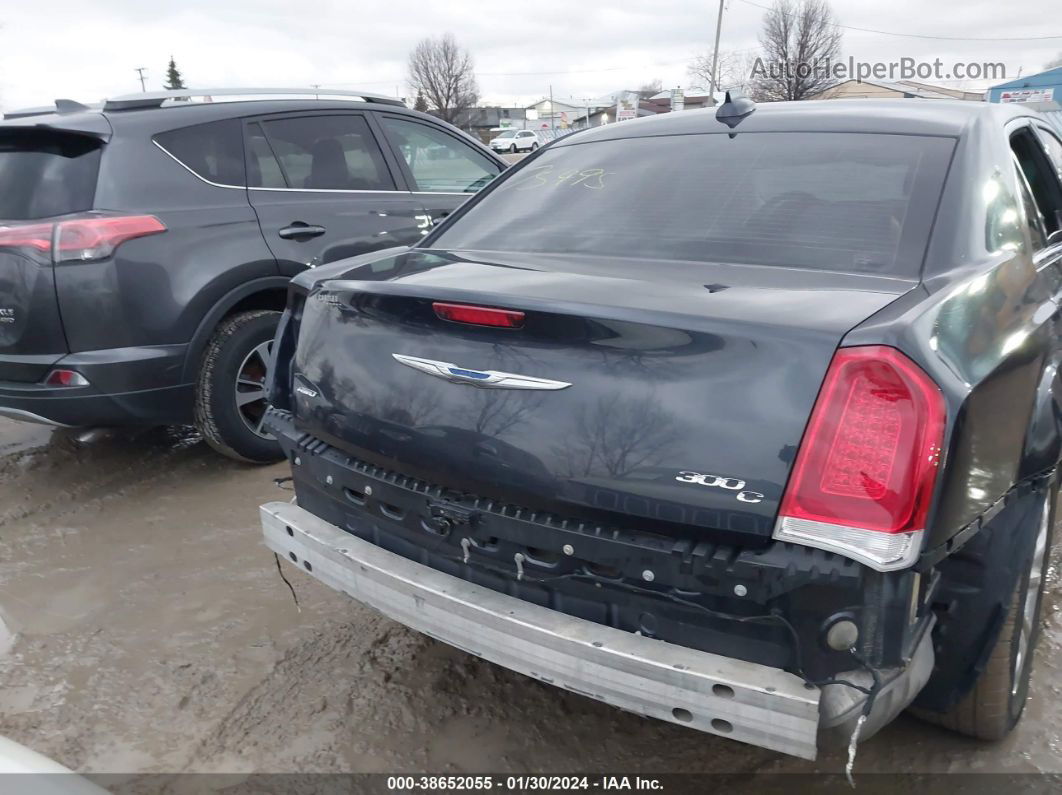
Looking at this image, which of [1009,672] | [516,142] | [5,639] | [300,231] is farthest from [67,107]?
[516,142]

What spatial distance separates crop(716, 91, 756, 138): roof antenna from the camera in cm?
272

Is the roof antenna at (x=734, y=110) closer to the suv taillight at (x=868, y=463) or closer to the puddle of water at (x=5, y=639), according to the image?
the suv taillight at (x=868, y=463)

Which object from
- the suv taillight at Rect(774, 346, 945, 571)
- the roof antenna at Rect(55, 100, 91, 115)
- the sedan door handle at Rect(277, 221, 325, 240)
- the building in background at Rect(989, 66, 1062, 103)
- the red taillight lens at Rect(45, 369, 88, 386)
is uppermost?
the building in background at Rect(989, 66, 1062, 103)

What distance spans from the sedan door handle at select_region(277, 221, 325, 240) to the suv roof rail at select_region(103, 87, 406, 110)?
2.40ft

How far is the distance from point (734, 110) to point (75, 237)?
8.71 feet

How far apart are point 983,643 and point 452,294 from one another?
147 centimetres

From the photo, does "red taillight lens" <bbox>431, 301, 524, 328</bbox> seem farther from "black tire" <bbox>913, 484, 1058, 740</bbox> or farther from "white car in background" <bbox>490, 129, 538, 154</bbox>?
"white car in background" <bbox>490, 129, 538, 154</bbox>

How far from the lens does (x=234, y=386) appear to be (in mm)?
4078

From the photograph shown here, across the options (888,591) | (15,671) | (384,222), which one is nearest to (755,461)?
(888,591)

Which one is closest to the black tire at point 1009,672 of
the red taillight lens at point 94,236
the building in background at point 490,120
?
the red taillight lens at point 94,236

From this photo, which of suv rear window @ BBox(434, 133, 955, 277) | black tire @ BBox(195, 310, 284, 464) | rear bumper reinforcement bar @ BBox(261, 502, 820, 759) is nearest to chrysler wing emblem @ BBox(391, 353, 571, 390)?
rear bumper reinforcement bar @ BBox(261, 502, 820, 759)

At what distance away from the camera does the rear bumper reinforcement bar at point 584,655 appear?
1.62 metres

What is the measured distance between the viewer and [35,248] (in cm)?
354

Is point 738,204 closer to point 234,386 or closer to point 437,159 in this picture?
point 234,386
